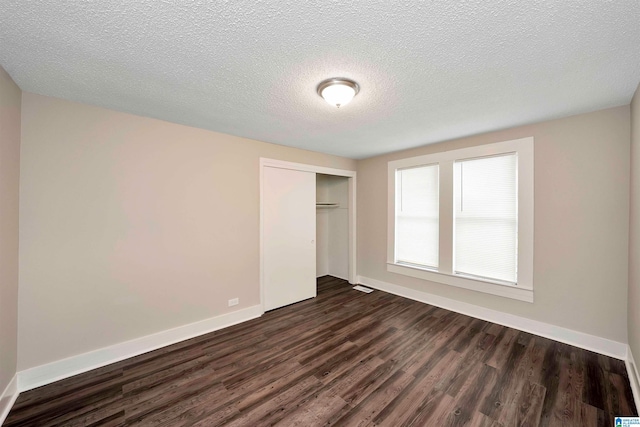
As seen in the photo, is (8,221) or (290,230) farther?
(290,230)

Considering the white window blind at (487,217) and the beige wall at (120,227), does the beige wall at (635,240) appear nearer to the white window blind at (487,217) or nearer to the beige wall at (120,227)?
the white window blind at (487,217)

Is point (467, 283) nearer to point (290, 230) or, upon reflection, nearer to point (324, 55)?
point (290, 230)

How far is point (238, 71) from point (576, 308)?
3924 millimetres

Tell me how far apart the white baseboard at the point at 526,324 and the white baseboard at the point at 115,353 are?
267 centimetres

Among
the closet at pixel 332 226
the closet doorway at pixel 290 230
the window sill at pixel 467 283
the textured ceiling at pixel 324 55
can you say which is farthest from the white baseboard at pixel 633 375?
the closet at pixel 332 226

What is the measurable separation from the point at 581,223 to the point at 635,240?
54 cm

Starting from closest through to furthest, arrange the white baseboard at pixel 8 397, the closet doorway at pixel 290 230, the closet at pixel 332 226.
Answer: the white baseboard at pixel 8 397
the closet doorway at pixel 290 230
the closet at pixel 332 226

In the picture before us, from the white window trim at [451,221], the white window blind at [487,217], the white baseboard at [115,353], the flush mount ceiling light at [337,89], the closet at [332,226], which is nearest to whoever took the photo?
the flush mount ceiling light at [337,89]

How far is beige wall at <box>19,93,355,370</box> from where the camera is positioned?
2.06 metres

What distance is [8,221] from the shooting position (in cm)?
181

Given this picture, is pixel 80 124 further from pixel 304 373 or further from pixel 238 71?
pixel 304 373

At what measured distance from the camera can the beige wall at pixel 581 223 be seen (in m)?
2.34

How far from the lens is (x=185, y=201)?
9.19 ft

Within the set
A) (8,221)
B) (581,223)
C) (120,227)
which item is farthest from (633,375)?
(8,221)
